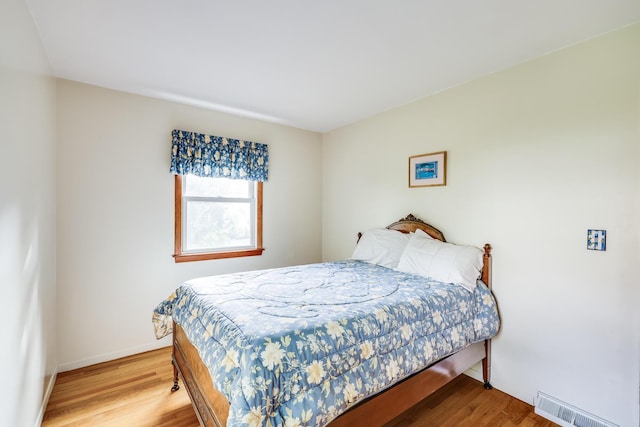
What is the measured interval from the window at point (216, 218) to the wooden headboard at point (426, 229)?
1.66 meters

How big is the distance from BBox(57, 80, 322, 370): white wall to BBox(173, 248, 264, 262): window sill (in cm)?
6

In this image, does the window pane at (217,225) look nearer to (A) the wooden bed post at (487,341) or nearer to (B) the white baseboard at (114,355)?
(B) the white baseboard at (114,355)

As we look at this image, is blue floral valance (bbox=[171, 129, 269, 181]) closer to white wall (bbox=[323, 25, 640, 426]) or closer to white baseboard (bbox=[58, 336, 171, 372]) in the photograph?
white baseboard (bbox=[58, 336, 171, 372])

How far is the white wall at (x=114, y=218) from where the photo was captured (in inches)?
101

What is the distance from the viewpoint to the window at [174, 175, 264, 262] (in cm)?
312

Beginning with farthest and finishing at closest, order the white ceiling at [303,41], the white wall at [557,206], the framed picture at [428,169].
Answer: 1. the framed picture at [428,169]
2. the white wall at [557,206]
3. the white ceiling at [303,41]

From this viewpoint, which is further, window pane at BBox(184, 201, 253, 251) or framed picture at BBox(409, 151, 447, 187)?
window pane at BBox(184, 201, 253, 251)

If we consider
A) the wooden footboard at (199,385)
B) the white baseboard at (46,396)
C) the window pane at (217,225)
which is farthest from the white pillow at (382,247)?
the white baseboard at (46,396)

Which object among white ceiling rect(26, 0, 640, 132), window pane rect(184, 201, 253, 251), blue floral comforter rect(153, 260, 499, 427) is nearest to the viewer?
blue floral comforter rect(153, 260, 499, 427)

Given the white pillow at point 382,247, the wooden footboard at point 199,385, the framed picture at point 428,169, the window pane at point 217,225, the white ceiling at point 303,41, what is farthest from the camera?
the window pane at point 217,225

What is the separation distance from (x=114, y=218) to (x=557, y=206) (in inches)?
144

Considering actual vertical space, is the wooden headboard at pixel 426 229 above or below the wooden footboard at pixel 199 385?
above

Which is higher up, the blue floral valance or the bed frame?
the blue floral valance

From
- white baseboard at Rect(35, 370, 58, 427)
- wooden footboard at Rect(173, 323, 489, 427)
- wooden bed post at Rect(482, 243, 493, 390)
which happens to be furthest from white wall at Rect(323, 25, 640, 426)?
white baseboard at Rect(35, 370, 58, 427)
